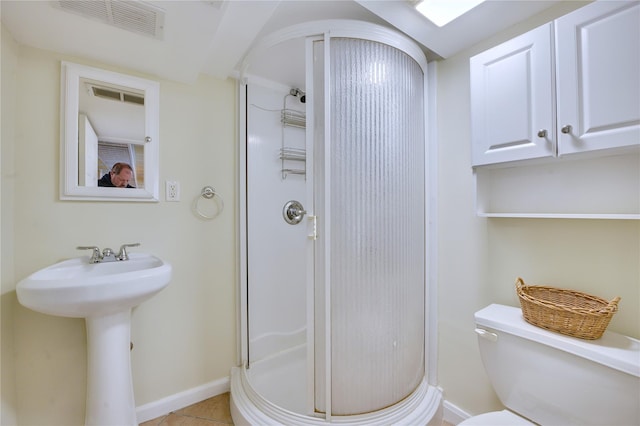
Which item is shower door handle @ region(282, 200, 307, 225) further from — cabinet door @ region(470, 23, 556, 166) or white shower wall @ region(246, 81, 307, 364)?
cabinet door @ region(470, 23, 556, 166)

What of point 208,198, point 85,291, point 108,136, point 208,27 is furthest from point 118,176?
point 208,27

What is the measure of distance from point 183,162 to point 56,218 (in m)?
0.62

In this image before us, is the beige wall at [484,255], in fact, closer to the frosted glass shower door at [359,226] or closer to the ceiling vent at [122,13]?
the frosted glass shower door at [359,226]

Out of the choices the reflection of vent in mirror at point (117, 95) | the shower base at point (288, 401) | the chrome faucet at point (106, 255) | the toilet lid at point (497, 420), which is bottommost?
the shower base at point (288, 401)

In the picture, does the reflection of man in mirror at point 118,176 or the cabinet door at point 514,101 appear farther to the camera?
the reflection of man in mirror at point 118,176

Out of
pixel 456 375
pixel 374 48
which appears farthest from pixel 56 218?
pixel 456 375

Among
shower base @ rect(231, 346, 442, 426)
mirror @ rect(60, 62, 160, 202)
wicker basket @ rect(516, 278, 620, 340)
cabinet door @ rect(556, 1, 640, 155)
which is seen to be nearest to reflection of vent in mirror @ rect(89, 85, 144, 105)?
mirror @ rect(60, 62, 160, 202)

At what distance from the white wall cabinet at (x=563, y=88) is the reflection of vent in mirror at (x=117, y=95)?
1690 millimetres

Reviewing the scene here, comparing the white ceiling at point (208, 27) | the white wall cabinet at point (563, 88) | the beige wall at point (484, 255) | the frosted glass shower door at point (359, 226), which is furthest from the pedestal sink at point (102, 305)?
the white wall cabinet at point (563, 88)

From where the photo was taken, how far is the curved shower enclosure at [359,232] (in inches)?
46.1

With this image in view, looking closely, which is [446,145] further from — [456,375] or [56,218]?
[56,218]

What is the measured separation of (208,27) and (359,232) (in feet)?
3.65

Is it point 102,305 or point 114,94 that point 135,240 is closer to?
point 102,305

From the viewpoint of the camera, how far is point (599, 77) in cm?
84
